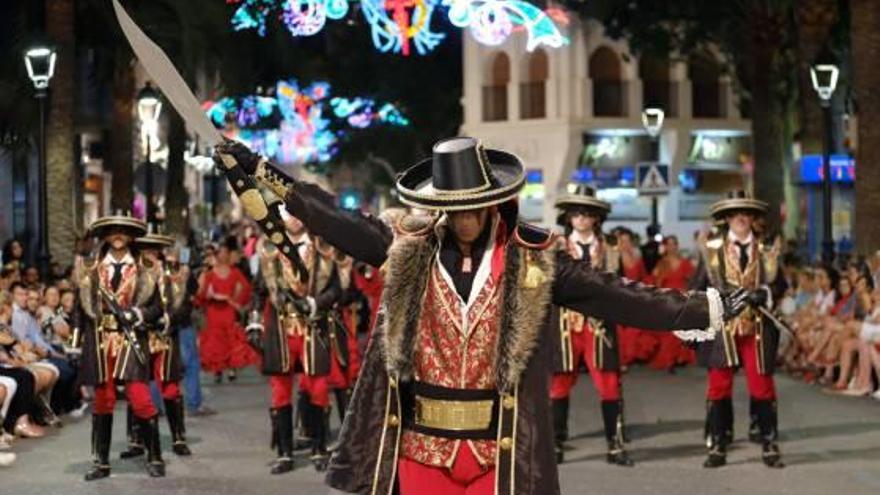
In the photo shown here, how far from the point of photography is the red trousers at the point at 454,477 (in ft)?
24.4

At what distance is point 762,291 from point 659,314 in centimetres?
652

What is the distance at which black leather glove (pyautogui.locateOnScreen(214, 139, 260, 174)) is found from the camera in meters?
7.37

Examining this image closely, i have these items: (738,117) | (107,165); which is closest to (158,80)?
(107,165)

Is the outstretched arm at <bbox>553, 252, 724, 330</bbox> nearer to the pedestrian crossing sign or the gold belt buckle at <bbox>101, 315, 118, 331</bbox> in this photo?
the gold belt buckle at <bbox>101, 315, 118, 331</bbox>

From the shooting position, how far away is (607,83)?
185ft

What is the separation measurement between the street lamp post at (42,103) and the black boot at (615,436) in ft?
31.9

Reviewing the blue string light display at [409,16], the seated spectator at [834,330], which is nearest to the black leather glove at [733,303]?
the seated spectator at [834,330]

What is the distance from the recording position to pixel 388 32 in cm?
2455

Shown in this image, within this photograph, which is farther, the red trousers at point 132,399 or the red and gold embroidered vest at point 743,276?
the red and gold embroidered vest at point 743,276

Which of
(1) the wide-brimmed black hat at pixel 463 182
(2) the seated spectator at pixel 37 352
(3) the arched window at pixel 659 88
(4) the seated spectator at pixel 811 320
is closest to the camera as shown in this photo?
(1) the wide-brimmed black hat at pixel 463 182

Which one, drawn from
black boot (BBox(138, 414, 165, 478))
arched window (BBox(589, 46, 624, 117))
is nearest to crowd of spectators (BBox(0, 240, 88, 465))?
black boot (BBox(138, 414, 165, 478))

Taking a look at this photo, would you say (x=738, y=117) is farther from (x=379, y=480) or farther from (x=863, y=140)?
(x=379, y=480)

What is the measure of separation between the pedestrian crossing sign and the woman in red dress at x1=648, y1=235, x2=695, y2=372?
11.0 feet

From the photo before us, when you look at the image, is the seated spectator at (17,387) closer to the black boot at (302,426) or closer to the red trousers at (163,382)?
the red trousers at (163,382)
